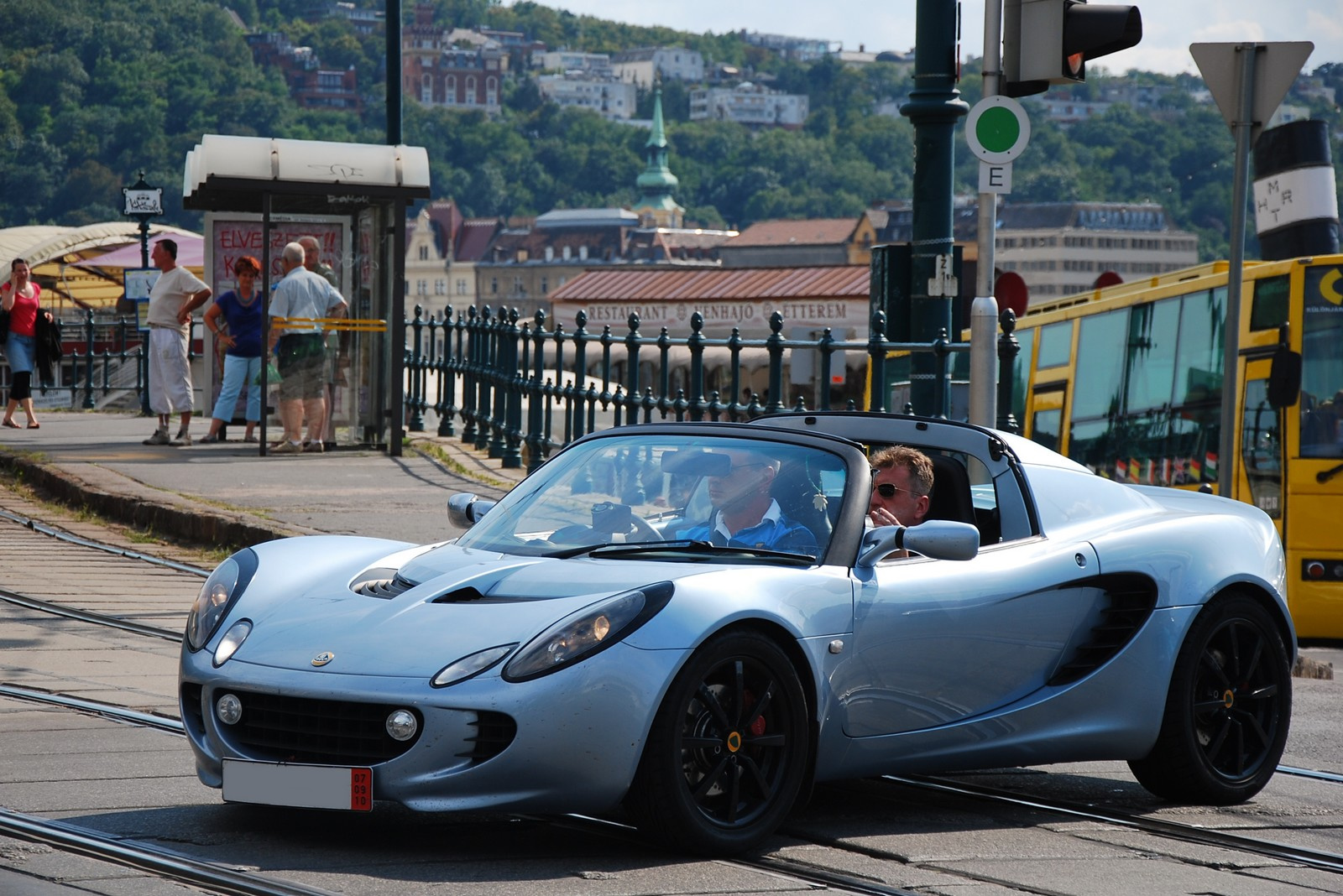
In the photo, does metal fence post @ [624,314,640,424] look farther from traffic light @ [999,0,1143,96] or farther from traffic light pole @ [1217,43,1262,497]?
traffic light @ [999,0,1143,96]

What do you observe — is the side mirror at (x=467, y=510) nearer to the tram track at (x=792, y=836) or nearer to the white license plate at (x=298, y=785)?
the tram track at (x=792, y=836)

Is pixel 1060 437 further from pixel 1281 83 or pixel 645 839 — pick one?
pixel 645 839

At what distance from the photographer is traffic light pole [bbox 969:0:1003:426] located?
8.30 m

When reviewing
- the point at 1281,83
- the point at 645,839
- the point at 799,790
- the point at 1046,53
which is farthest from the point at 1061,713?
the point at 1281,83

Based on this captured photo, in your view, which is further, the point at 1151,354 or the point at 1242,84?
the point at 1151,354

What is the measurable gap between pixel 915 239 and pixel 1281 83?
5.88ft

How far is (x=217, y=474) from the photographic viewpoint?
13.9 meters

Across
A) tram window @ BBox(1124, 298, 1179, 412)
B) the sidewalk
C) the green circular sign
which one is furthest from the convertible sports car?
tram window @ BBox(1124, 298, 1179, 412)

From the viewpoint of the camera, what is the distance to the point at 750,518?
17.3ft

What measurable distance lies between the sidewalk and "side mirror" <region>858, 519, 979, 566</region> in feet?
18.5

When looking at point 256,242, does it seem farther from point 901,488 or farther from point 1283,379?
point 901,488

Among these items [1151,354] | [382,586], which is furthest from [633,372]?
[382,586]

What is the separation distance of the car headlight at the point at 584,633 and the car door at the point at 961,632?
640 millimetres

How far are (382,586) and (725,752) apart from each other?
106cm
